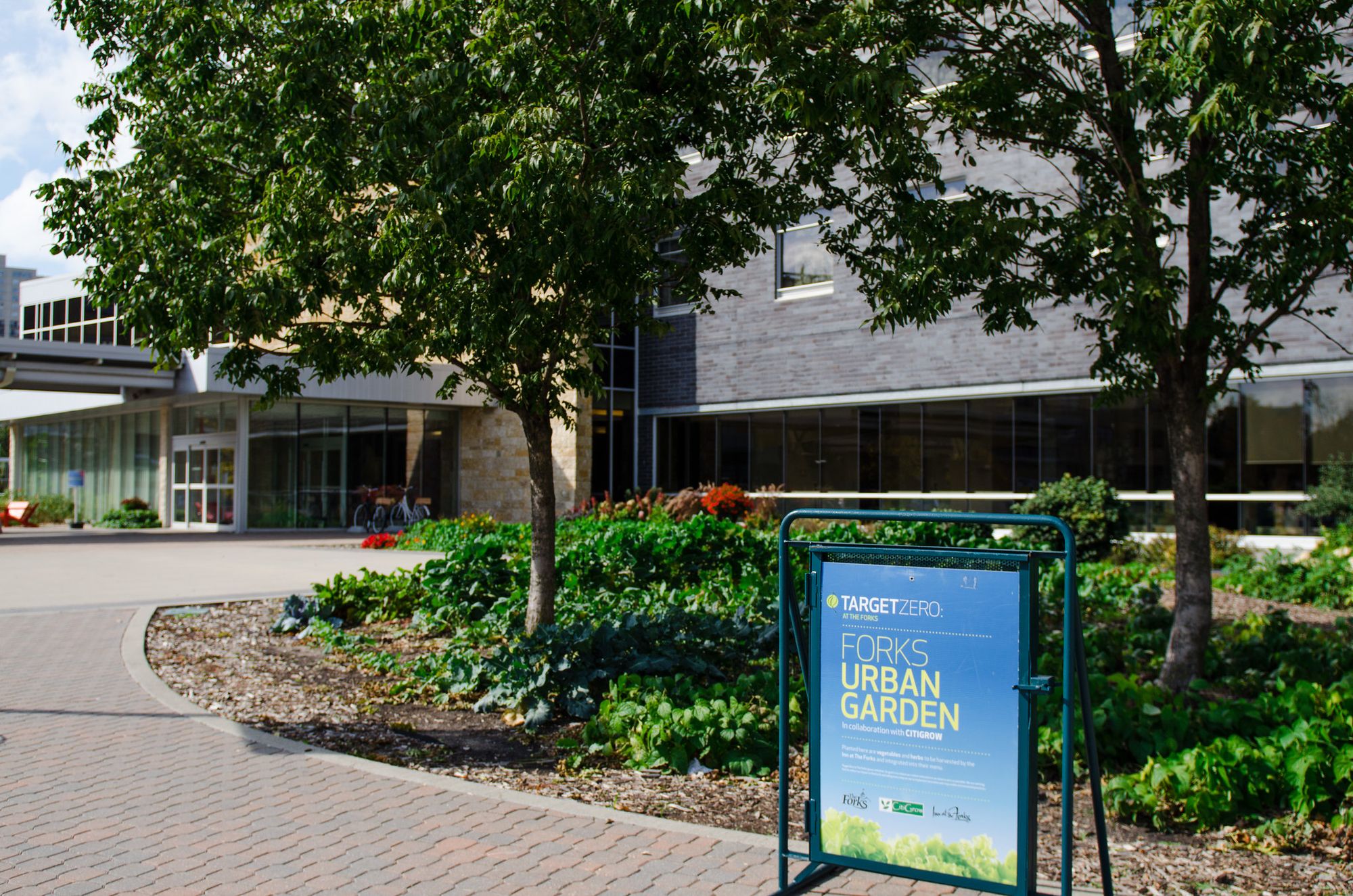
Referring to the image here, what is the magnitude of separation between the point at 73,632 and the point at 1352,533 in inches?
583

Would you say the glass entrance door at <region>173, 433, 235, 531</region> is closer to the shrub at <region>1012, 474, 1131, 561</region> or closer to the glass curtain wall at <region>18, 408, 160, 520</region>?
the glass curtain wall at <region>18, 408, 160, 520</region>

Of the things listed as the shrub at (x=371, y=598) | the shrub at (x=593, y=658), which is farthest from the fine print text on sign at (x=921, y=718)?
the shrub at (x=371, y=598)

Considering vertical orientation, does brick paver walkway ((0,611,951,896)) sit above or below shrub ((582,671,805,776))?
below

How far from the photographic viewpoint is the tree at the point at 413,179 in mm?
6781

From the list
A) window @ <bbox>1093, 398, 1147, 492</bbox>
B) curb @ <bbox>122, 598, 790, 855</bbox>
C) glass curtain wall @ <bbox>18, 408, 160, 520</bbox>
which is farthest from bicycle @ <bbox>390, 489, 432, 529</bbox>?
curb @ <bbox>122, 598, 790, 855</bbox>

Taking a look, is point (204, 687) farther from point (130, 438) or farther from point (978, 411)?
point (130, 438)

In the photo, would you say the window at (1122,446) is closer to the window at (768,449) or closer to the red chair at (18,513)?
the window at (768,449)

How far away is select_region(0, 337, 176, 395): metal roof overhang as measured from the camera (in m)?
25.6

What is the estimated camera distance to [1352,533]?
14453mm

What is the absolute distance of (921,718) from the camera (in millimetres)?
3734

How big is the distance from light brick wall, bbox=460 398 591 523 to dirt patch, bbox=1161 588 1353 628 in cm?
1649

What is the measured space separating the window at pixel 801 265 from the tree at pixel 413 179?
14621 millimetres

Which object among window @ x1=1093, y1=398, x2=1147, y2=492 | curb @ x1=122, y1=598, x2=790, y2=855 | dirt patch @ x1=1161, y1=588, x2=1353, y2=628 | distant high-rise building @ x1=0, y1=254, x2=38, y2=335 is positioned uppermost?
distant high-rise building @ x1=0, y1=254, x2=38, y2=335

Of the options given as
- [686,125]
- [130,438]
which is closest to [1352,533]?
[686,125]
